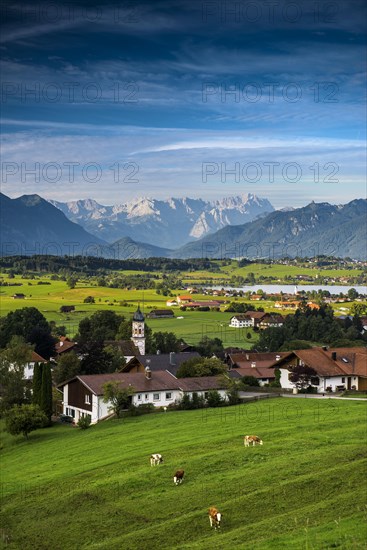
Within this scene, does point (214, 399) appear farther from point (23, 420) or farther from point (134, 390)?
point (23, 420)

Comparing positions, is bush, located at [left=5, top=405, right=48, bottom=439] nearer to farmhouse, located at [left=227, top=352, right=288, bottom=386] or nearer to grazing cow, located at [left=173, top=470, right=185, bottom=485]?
grazing cow, located at [left=173, top=470, right=185, bottom=485]

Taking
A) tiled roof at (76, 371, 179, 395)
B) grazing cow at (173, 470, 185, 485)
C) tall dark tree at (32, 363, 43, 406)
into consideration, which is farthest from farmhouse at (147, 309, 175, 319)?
grazing cow at (173, 470, 185, 485)

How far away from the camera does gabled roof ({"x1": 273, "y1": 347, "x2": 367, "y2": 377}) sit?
62.3 metres

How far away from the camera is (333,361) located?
6425 centimetres

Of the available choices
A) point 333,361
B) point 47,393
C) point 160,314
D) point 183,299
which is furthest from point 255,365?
point 183,299

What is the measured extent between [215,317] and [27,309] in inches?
1796

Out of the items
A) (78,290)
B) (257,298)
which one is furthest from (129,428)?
(257,298)

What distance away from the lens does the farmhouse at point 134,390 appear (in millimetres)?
54344

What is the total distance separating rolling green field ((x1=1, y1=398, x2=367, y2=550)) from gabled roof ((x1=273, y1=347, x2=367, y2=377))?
18.7 m

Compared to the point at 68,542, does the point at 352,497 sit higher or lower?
higher

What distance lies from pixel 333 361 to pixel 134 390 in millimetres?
19254

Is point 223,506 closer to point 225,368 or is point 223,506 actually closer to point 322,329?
point 225,368

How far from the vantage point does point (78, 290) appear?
186 meters

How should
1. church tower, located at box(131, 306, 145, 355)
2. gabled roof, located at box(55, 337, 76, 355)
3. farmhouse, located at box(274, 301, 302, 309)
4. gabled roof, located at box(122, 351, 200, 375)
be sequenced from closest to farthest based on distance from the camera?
gabled roof, located at box(122, 351, 200, 375) < church tower, located at box(131, 306, 145, 355) < gabled roof, located at box(55, 337, 76, 355) < farmhouse, located at box(274, 301, 302, 309)
